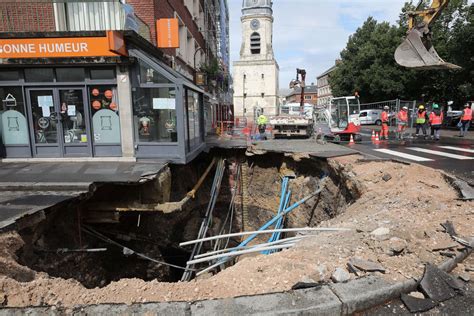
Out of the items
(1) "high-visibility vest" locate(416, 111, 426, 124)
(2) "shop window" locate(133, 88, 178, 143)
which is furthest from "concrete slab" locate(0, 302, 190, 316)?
(1) "high-visibility vest" locate(416, 111, 426, 124)

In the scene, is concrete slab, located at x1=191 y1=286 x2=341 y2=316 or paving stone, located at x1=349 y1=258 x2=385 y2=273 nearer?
concrete slab, located at x1=191 y1=286 x2=341 y2=316

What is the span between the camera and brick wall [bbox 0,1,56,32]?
8891 mm

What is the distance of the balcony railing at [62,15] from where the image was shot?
892cm

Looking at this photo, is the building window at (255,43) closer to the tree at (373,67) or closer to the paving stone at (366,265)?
the tree at (373,67)

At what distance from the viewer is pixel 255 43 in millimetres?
59719

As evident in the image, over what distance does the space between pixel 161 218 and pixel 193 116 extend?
3855 millimetres

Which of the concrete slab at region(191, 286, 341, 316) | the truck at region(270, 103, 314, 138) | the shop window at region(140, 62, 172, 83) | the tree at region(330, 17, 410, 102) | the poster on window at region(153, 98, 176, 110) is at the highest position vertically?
the tree at region(330, 17, 410, 102)

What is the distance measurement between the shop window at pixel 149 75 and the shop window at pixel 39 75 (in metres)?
2.61

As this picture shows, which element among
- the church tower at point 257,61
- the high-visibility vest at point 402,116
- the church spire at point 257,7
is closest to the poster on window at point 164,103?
the high-visibility vest at point 402,116

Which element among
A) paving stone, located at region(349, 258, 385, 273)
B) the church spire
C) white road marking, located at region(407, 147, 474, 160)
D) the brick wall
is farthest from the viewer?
the church spire

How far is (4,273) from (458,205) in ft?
21.8

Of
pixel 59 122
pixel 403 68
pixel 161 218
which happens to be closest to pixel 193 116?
pixel 161 218

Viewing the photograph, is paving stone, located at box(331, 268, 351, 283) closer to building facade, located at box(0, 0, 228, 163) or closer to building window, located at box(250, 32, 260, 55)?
building facade, located at box(0, 0, 228, 163)

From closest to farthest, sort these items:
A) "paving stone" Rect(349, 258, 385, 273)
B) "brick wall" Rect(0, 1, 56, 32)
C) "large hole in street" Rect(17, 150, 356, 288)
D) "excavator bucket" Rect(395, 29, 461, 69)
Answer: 1. "paving stone" Rect(349, 258, 385, 273)
2. "large hole in street" Rect(17, 150, 356, 288)
3. "excavator bucket" Rect(395, 29, 461, 69)
4. "brick wall" Rect(0, 1, 56, 32)
